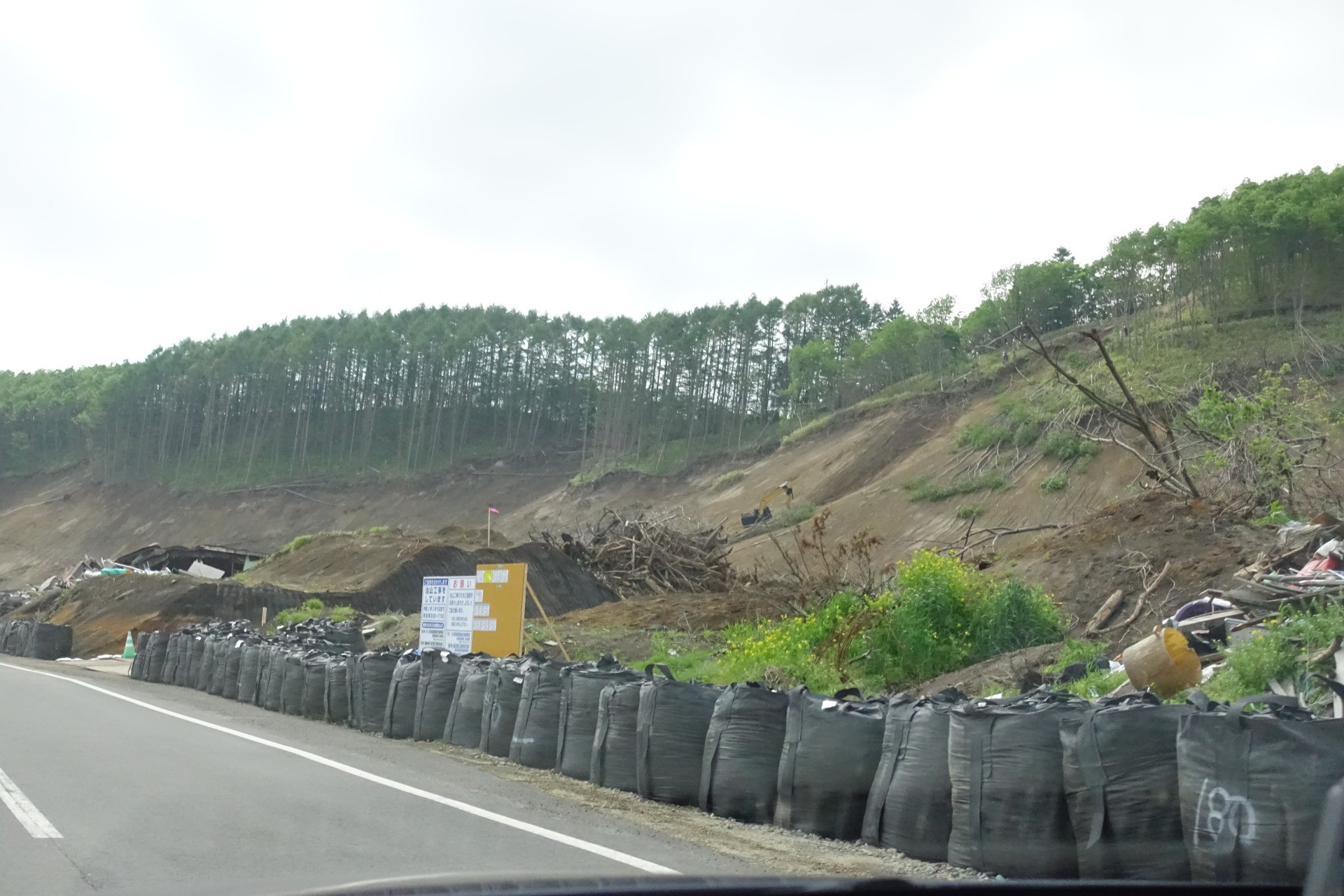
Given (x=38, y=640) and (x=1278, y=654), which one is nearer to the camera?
(x=1278, y=654)

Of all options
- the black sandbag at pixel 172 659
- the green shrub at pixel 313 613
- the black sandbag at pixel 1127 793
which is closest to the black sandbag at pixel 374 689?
the black sandbag at pixel 1127 793

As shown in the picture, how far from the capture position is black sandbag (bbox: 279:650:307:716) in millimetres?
15789

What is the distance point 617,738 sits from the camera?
366 inches

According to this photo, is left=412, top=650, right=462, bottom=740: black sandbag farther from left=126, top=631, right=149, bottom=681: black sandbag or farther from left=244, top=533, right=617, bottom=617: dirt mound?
left=244, top=533, right=617, bottom=617: dirt mound

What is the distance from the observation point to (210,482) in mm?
84562

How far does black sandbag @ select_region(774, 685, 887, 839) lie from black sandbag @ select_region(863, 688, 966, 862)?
12 cm

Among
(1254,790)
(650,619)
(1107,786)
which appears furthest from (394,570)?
(1254,790)

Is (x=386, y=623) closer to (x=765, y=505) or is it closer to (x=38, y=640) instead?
(x=38, y=640)

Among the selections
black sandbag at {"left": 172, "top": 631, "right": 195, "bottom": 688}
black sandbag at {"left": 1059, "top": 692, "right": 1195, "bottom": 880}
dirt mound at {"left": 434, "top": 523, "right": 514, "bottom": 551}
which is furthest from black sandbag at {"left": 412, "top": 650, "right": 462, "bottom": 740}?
dirt mound at {"left": 434, "top": 523, "right": 514, "bottom": 551}

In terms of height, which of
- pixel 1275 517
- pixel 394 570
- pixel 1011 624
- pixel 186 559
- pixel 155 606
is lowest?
pixel 1011 624

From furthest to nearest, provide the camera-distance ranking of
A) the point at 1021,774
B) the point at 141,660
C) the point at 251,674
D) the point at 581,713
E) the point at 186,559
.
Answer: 1. the point at 186,559
2. the point at 141,660
3. the point at 251,674
4. the point at 581,713
5. the point at 1021,774

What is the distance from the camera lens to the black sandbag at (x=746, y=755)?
788cm

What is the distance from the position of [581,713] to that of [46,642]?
2945 cm

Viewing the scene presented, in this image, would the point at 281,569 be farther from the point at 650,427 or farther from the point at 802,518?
the point at 650,427
